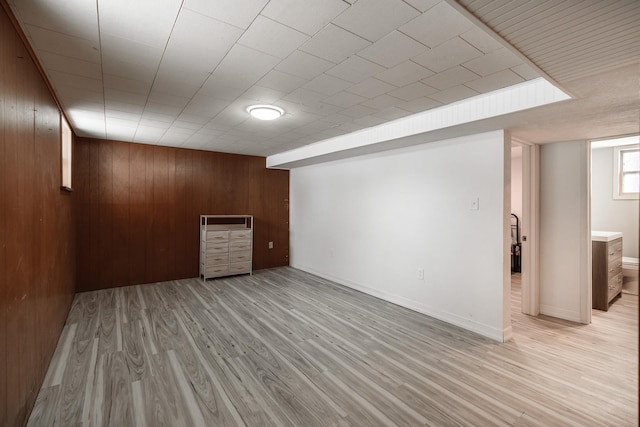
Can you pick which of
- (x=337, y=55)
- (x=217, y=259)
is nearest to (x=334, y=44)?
(x=337, y=55)

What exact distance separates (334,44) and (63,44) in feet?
5.41

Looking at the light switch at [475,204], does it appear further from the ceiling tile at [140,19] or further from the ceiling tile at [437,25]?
the ceiling tile at [140,19]

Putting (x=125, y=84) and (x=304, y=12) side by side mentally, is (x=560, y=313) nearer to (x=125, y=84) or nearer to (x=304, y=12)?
(x=304, y=12)

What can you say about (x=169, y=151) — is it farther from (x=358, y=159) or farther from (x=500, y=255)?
(x=500, y=255)

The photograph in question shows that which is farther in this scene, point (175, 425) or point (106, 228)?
point (106, 228)

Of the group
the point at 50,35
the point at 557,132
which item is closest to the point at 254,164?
the point at 50,35

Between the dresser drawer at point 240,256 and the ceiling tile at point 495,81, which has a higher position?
the ceiling tile at point 495,81

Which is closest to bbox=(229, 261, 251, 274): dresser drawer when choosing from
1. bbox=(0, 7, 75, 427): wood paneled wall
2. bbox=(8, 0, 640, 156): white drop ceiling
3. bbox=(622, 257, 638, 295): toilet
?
bbox=(0, 7, 75, 427): wood paneled wall

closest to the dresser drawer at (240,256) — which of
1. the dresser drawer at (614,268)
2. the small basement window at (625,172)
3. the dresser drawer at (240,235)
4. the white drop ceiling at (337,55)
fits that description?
the dresser drawer at (240,235)

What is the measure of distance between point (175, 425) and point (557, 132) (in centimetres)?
408

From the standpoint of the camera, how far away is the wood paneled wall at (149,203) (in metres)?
4.33

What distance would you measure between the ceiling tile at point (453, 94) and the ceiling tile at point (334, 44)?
1021 millimetres

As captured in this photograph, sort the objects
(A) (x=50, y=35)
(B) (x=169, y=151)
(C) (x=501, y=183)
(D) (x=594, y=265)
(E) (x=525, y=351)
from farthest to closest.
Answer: (B) (x=169, y=151) → (D) (x=594, y=265) → (C) (x=501, y=183) → (E) (x=525, y=351) → (A) (x=50, y=35)

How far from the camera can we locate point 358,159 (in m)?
4.58
